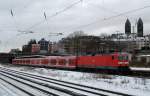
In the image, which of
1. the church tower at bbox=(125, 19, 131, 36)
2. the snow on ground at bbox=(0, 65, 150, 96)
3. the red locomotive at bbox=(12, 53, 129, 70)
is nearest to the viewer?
the snow on ground at bbox=(0, 65, 150, 96)

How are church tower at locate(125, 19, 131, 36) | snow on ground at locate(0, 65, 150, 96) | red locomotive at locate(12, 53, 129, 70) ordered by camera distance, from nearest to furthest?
snow on ground at locate(0, 65, 150, 96)
red locomotive at locate(12, 53, 129, 70)
church tower at locate(125, 19, 131, 36)

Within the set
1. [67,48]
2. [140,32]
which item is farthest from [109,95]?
[140,32]

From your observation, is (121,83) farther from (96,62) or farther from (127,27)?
(127,27)

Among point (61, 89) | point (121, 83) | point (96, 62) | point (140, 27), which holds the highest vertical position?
point (140, 27)

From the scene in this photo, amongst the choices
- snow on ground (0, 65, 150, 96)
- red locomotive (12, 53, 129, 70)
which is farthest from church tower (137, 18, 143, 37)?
snow on ground (0, 65, 150, 96)

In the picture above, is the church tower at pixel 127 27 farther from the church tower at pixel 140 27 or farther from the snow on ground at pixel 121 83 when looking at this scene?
the snow on ground at pixel 121 83

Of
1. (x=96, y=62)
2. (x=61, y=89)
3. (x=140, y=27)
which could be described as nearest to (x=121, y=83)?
(x=61, y=89)

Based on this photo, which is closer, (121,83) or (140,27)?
(121,83)

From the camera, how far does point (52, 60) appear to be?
70.2 meters

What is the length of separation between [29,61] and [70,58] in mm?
38192

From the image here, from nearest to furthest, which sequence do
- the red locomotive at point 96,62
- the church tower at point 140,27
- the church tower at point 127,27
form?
the red locomotive at point 96,62, the church tower at point 140,27, the church tower at point 127,27

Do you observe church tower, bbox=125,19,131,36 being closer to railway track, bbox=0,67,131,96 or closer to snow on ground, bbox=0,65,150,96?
snow on ground, bbox=0,65,150,96

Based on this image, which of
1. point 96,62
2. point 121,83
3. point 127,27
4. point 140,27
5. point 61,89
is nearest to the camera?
point 61,89

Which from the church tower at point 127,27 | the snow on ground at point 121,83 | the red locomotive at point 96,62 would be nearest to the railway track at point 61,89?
the snow on ground at point 121,83
